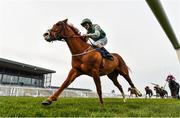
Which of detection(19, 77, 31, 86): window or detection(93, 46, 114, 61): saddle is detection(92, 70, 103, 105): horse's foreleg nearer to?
detection(93, 46, 114, 61): saddle

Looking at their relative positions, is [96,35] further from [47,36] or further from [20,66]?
[20,66]

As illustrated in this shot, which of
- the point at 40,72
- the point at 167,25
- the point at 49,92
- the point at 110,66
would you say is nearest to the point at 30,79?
the point at 40,72

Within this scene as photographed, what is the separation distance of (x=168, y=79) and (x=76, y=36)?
697 inches

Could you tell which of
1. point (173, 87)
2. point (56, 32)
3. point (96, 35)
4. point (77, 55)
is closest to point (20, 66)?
point (173, 87)

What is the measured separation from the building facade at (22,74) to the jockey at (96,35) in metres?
40.6

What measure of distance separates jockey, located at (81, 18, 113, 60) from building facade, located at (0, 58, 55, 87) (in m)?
40.6

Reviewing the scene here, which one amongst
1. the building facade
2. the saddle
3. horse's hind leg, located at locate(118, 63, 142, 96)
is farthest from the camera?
the building facade

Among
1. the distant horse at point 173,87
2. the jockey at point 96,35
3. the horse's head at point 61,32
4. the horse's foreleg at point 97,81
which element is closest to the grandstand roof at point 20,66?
the distant horse at point 173,87

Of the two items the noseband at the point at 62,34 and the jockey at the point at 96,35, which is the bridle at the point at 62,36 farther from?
the jockey at the point at 96,35

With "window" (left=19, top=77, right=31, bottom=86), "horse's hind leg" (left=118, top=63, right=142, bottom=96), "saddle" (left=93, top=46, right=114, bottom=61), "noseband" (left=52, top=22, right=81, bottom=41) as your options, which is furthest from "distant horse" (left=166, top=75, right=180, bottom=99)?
"window" (left=19, top=77, right=31, bottom=86)

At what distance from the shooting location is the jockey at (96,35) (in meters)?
6.79

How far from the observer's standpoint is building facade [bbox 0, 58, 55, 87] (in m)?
48.4

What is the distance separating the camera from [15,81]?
51781 mm

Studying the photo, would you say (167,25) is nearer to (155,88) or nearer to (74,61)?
(74,61)
